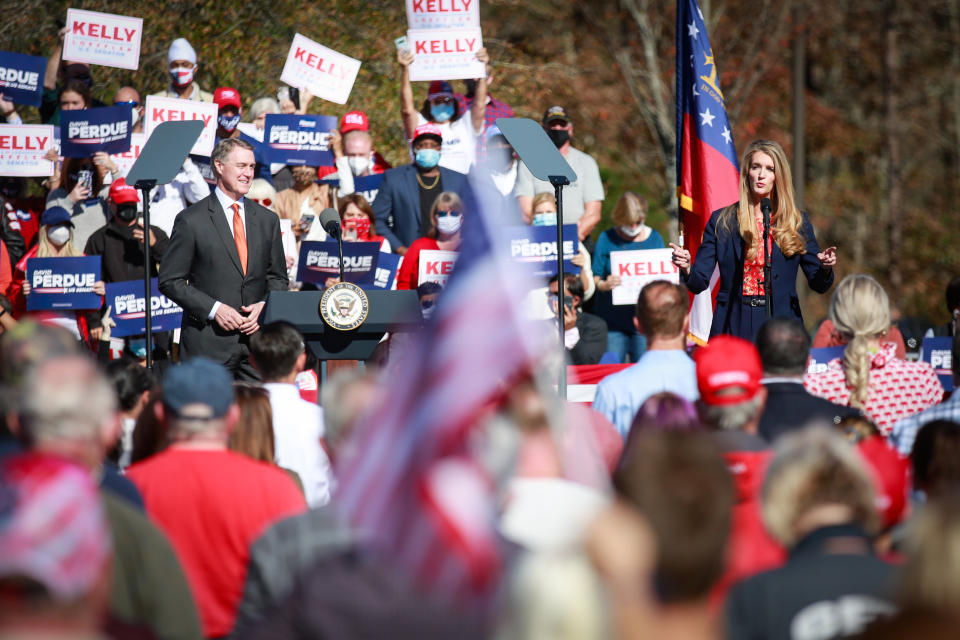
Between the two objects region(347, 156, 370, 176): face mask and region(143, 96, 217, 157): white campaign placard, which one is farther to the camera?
region(347, 156, 370, 176): face mask

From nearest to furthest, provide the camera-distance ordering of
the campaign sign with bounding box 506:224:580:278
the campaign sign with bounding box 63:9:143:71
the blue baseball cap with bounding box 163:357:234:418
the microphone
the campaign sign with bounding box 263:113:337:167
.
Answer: the blue baseball cap with bounding box 163:357:234:418 → the microphone → the campaign sign with bounding box 506:224:580:278 → the campaign sign with bounding box 263:113:337:167 → the campaign sign with bounding box 63:9:143:71

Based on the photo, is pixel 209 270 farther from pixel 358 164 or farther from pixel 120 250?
pixel 358 164

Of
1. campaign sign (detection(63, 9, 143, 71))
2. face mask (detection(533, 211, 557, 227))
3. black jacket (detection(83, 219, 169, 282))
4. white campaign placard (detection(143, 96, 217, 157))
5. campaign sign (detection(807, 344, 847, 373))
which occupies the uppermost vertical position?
campaign sign (detection(63, 9, 143, 71))

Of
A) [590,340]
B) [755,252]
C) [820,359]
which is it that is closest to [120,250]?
[590,340]

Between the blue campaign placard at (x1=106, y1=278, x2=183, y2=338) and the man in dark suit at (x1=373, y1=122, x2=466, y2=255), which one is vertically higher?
the man in dark suit at (x1=373, y1=122, x2=466, y2=255)

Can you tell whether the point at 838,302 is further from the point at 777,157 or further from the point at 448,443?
the point at 448,443

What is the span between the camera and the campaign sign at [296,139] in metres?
11.9

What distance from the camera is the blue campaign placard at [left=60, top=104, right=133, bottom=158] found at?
11.1 meters

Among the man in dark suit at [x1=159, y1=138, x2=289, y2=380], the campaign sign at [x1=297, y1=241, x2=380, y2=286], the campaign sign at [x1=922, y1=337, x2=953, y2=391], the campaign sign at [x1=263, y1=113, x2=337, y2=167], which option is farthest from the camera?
the campaign sign at [x1=263, y1=113, x2=337, y2=167]

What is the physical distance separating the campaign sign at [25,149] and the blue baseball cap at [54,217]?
0.66 meters

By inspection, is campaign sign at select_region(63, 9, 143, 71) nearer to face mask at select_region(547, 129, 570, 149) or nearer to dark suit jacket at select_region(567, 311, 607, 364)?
face mask at select_region(547, 129, 570, 149)

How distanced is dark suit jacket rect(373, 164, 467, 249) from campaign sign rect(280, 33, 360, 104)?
1.40m

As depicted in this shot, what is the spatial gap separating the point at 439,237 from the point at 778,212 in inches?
112

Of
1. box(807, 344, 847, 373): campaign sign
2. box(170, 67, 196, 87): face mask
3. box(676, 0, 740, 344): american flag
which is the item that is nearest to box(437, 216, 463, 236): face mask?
box(676, 0, 740, 344): american flag
